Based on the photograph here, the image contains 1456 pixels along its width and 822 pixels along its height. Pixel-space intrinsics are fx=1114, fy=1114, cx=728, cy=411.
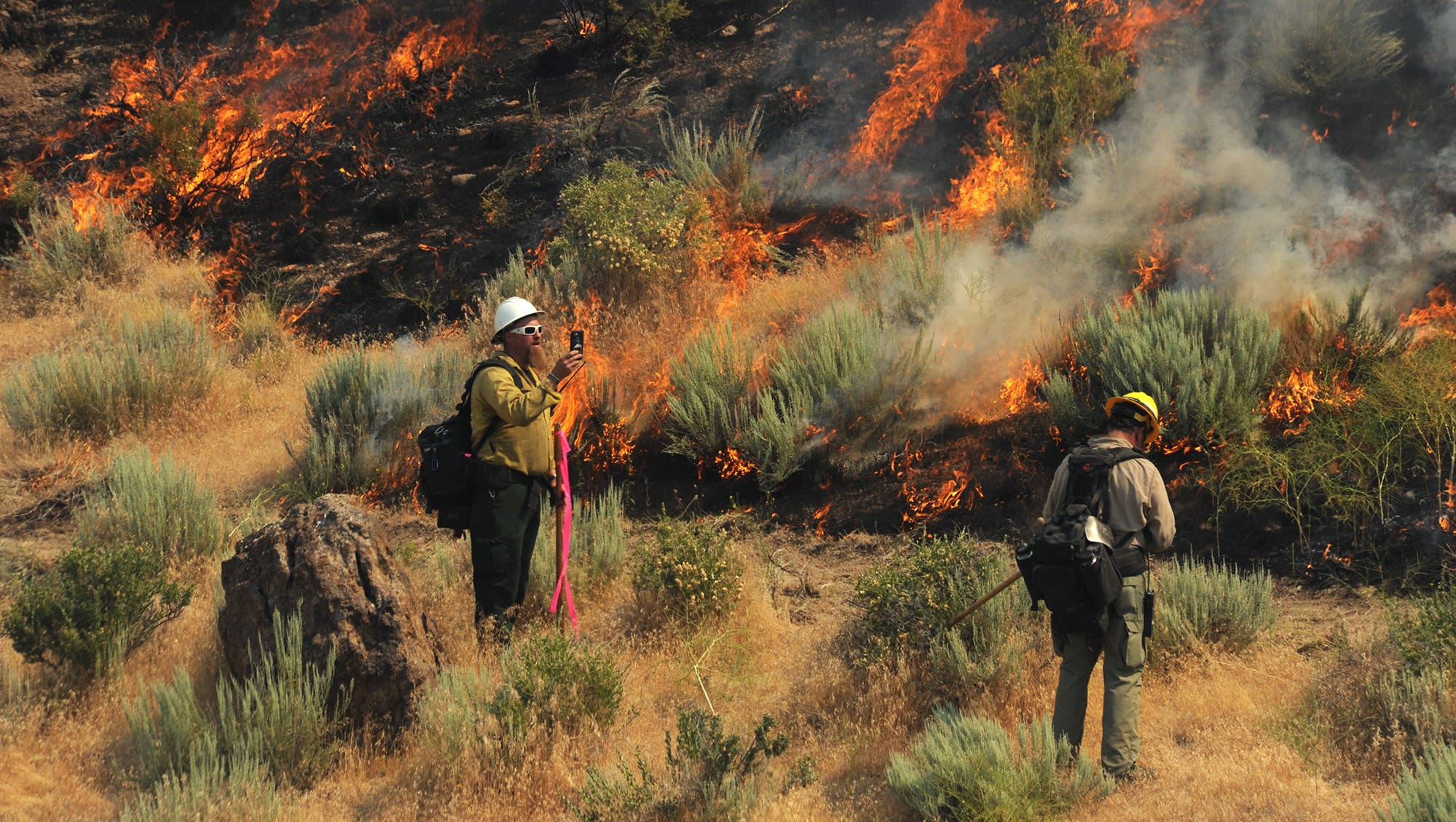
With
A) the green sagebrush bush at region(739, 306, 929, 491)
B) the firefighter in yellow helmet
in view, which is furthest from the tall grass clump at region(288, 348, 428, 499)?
the firefighter in yellow helmet

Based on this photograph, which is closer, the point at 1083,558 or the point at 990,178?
the point at 1083,558

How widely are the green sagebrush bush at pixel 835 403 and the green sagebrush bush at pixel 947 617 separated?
184 cm

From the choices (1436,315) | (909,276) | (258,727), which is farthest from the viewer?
(909,276)

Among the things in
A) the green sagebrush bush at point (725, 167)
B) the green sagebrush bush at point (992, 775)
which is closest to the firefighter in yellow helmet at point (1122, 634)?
the green sagebrush bush at point (992, 775)

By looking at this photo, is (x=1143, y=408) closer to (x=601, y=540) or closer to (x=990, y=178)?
(x=601, y=540)

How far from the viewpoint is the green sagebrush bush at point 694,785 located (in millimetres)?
4496

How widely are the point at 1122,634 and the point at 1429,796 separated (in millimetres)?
1206

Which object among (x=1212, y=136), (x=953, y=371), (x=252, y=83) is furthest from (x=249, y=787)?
(x=252, y=83)

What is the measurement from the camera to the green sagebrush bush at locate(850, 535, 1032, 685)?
5395mm

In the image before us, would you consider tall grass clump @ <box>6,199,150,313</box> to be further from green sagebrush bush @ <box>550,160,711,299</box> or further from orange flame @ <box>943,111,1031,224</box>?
orange flame @ <box>943,111,1031,224</box>

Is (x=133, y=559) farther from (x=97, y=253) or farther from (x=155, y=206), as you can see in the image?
(x=155, y=206)

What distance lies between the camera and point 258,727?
16.1ft

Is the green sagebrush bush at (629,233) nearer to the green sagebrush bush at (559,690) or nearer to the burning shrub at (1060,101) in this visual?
the burning shrub at (1060,101)

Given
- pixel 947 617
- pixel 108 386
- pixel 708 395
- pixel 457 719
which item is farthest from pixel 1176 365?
pixel 108 386
